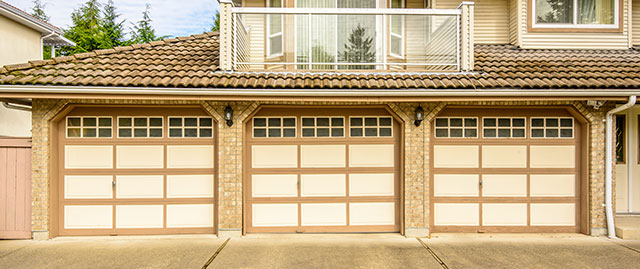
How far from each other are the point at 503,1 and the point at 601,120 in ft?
12.6

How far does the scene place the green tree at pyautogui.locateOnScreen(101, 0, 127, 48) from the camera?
70.1 feet

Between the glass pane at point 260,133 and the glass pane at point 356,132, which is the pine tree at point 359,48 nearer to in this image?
the glass pane at point 356,132

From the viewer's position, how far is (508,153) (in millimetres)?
6574

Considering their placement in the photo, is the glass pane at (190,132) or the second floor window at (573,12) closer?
the glass pane at (190,132)

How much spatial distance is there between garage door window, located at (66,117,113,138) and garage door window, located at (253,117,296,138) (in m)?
2.61

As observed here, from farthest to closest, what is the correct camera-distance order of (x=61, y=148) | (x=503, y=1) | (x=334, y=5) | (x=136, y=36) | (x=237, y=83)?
(x=136, y=36) < (x=503, y=1) < (x=334, y=5) < (x=61, y=148) < (x=237, y=83)

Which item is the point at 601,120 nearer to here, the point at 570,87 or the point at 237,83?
the point at 570,87

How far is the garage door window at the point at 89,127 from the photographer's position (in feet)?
20.6

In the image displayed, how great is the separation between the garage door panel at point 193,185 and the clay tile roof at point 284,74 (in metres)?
1.74

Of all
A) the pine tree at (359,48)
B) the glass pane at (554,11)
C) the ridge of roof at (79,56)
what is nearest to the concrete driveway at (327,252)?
the ridge of roof at (79,56)

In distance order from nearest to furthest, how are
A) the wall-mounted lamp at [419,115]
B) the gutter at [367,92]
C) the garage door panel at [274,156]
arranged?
the gutter at [367,92] < the wall-mounted lamp at [419,115] < the garage door panel at [274,156]

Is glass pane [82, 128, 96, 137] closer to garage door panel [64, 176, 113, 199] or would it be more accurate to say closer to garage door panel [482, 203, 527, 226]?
garage door panel [64, 176, 113, 199]

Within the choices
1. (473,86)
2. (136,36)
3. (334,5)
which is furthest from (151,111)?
(136,36)

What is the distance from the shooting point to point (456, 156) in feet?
21.5
